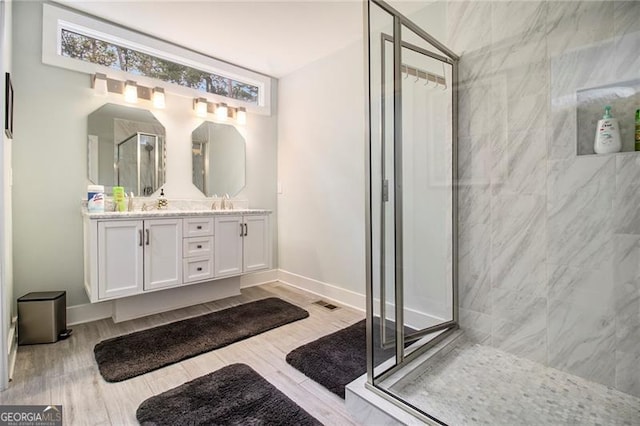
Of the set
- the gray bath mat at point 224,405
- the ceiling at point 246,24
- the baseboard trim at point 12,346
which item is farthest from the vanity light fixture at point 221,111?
the gray bath mat at point 224,405

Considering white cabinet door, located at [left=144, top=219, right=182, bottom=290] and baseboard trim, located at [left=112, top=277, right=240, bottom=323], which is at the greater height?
white cabinet door, located at [left=144, top=219, right=182, bottom=290]

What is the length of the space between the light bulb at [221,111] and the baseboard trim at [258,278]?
1.77 m

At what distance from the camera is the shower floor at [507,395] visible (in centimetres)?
138

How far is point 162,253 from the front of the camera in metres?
2.48

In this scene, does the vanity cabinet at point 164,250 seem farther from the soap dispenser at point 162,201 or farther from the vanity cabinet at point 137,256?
the soap dispenser at point 162,201

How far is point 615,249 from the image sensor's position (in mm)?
1556

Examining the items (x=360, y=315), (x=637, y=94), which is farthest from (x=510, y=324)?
(x=637, y=94)

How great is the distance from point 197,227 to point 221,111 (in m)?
1.32

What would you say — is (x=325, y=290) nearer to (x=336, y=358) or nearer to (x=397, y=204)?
(x=336, y=358)

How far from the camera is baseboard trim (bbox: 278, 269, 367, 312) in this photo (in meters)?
2.88

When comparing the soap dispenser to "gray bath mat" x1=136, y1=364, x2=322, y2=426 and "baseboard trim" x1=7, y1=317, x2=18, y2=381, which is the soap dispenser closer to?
"baseboard trim" x1=7, y1=317, x2=18, y2=381

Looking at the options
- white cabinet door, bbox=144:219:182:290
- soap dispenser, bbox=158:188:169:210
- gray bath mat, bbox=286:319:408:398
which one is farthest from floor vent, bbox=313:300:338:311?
soap dispenser, bbox=158:188:169:210

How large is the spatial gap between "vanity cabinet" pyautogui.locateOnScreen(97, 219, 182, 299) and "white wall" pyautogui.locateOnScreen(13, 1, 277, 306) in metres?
0.50

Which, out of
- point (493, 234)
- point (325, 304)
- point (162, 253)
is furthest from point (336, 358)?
point (162, 253)
